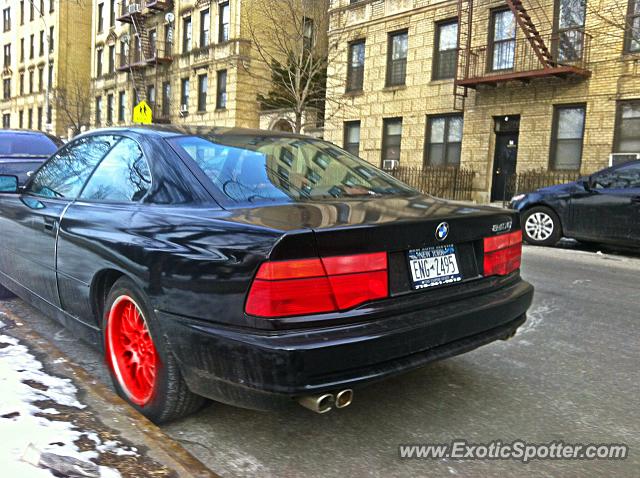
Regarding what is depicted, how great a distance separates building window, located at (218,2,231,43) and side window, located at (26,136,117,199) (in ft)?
85.8

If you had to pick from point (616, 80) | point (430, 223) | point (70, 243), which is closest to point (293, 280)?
point (430, 223)

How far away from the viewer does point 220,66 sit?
94.1 feet

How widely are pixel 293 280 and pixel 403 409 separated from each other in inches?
48.8

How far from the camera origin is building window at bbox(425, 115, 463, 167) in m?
18.6

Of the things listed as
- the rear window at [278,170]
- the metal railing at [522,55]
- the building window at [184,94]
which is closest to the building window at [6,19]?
the building window at [184,94]

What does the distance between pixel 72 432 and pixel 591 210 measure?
28.6 ft

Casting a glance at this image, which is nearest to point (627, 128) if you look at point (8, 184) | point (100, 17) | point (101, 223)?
point (8, 184)

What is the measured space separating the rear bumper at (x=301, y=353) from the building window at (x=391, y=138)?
720 inches

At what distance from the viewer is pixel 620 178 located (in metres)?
8.91

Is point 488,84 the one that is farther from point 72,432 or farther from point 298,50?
point 72,432

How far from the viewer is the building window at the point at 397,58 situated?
20.1 metres

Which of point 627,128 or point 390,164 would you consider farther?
point 390,164

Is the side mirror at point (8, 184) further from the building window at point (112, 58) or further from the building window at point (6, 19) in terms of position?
the building window at point (6, 19)

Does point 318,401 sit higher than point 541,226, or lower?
lower
